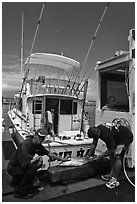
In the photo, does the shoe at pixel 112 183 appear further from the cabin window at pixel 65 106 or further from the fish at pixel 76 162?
the cabin window at pixel 65 106

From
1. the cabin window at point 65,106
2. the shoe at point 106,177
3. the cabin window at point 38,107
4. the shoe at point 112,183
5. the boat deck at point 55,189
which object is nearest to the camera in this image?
the boat deck at point 55,189

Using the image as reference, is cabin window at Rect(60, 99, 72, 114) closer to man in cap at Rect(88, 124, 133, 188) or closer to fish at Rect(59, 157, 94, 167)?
fish at Rect(59, 157, 94, 167)

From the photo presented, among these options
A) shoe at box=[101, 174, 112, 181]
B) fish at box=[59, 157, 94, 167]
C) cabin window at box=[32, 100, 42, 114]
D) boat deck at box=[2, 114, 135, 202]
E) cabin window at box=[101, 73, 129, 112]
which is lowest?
boat deck at box=[2, 114, 135, 202]

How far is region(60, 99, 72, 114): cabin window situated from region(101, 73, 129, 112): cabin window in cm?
229

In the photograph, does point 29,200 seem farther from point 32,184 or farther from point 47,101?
point 47,101

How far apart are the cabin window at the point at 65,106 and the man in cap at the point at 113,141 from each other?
3.64 meters

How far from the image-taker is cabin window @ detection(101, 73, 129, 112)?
5.32 m

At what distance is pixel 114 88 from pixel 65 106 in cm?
257

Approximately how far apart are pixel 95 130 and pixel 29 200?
177 cm

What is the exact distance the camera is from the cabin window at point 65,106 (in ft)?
23.9

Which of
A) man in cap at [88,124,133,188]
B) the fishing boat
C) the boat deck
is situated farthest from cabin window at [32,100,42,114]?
man in cap at [88,124,133,188]

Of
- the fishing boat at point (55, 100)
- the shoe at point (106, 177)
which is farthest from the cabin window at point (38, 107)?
the shoe at point (106, 177)

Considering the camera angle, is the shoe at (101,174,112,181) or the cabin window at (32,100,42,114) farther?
the cabin window at (32,100,42,114)

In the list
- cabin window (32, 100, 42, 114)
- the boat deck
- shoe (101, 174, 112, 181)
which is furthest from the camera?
cabin window (32, 100, 42, 114)
